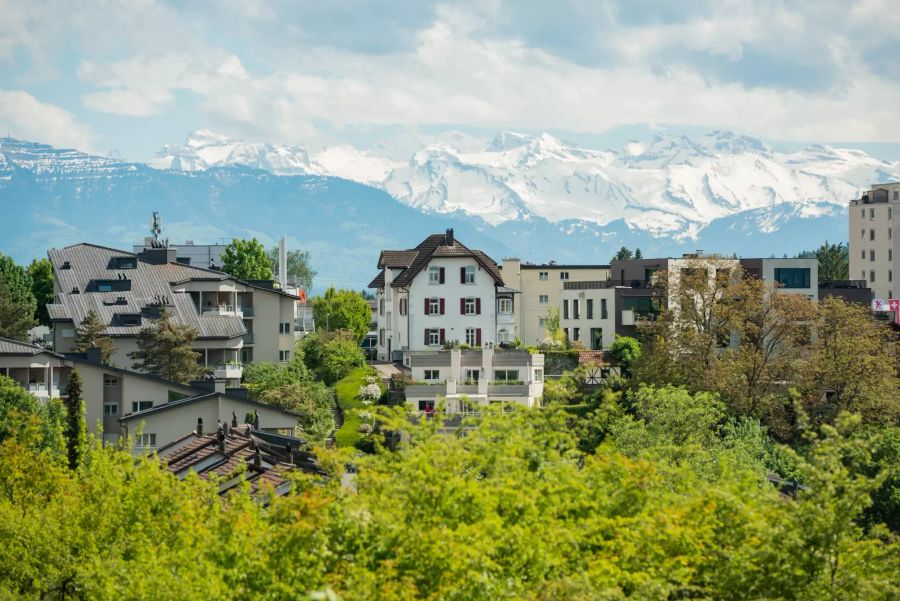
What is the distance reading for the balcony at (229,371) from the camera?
96.1 metres

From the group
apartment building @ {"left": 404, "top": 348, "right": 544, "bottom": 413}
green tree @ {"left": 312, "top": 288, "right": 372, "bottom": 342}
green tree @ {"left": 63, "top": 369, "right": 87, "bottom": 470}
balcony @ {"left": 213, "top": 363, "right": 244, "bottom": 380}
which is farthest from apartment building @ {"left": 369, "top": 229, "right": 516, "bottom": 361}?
green tree @ {"left": 312, "top": 288, "right": 372, "bottom": 342}

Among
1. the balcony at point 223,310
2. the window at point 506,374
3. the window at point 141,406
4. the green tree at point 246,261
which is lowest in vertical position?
the window at point 141,406

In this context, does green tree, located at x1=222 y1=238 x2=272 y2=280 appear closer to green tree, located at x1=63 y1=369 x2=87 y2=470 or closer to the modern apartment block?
the modern apartment block

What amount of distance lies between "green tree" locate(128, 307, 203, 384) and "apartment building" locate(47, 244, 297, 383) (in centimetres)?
394

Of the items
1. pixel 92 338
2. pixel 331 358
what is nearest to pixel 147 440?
pixel 92 338

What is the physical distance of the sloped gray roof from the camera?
10219cm

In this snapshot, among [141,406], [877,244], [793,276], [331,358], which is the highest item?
[877,244]

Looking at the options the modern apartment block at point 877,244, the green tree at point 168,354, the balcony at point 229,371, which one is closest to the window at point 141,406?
the green tree at point 168,354

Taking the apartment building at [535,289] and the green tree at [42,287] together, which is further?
the apartment building at [535,289]

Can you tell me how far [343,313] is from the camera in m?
170

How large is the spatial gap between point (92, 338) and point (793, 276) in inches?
2140

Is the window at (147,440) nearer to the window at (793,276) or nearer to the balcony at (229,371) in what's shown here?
the balcony at (229,371)

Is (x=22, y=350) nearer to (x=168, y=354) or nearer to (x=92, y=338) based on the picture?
(x=168, y=354)

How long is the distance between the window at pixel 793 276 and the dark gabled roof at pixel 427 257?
72.2 ft
